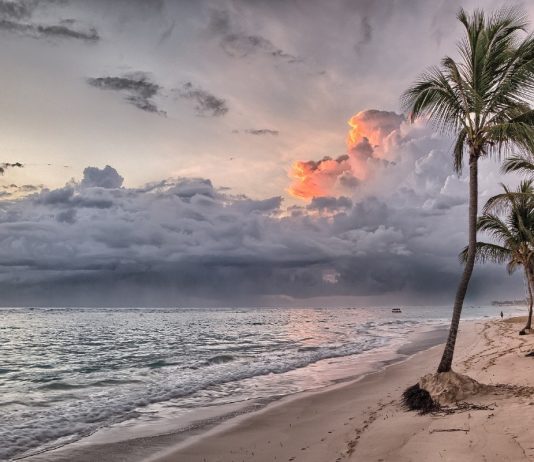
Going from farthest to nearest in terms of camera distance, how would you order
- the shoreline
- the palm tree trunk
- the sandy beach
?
1. the palm tree trunk
2. the shoreline
3. the sandy beach

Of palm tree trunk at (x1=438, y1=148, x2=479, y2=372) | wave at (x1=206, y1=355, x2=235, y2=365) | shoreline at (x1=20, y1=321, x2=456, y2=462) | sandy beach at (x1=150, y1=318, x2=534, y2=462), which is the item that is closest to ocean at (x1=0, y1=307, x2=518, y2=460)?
wave at (x1=206, y1=355, x2=235, y2=365)

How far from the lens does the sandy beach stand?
7.51 metres

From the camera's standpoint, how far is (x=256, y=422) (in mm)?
12836

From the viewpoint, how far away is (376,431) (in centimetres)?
953

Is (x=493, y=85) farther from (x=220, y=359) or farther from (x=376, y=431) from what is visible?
(x=220, y=359)

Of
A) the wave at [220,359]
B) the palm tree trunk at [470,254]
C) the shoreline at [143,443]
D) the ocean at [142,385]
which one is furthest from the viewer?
the wave at [220,359]

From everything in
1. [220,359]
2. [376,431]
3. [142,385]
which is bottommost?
[220,359]

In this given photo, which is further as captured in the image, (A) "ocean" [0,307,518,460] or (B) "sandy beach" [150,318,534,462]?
(A) "ocean" [0,307,518,460]

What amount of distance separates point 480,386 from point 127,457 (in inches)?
355

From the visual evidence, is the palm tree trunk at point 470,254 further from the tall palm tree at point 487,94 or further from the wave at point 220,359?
the wave at point 220,359

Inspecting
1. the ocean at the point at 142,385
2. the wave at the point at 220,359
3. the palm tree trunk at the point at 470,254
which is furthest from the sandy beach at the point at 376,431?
the wave at the point at 220,359

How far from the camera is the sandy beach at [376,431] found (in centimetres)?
751

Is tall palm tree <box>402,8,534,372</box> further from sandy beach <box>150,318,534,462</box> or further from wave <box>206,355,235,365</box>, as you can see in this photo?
wave <box>206,355,235,365</box>

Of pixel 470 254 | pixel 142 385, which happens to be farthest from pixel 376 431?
pixel 142 385
